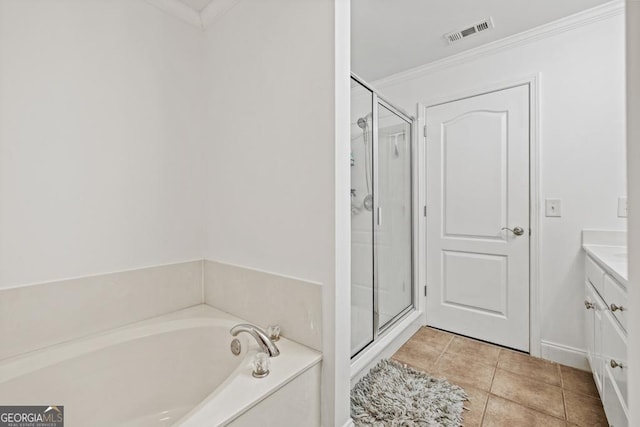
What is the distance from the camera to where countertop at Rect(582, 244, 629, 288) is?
3.64 feet

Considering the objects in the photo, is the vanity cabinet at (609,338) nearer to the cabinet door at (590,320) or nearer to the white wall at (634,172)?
the cabinet door at (590,320)

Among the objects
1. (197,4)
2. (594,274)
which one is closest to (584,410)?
(594,274)

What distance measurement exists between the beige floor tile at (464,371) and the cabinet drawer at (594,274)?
82cm

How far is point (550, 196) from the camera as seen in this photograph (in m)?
2.01

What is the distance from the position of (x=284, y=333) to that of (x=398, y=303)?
1.30 m

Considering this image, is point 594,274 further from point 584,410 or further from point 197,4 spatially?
point 197,4

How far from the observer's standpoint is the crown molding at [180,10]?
1.65 m

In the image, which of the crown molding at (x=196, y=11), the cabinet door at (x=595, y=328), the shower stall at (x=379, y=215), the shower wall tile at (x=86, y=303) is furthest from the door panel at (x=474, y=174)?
the shower wall tile at (x=86, y=303)

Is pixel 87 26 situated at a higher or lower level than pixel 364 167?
higher

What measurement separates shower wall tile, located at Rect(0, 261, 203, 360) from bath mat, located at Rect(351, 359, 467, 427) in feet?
3.89

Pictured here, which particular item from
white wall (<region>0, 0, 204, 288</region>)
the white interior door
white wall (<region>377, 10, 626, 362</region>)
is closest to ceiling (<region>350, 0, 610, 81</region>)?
white wall (<region>377, 10, 626, 362</region>)

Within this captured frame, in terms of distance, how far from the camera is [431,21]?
Result: 1.98m

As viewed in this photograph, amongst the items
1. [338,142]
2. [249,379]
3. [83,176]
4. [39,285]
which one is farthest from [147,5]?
[249,379]

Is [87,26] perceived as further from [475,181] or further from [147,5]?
[475,181]
